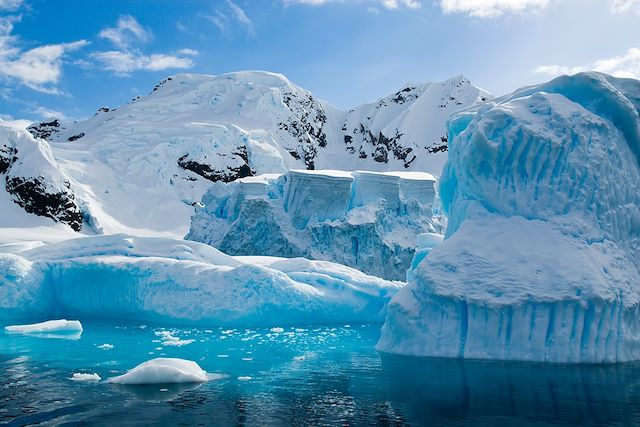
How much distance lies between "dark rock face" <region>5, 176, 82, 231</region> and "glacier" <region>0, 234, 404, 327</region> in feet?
68.6

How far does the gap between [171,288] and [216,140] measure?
38.9m

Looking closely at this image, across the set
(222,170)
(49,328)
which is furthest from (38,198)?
(49,328)

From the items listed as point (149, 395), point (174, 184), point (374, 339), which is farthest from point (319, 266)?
point (174, 184)

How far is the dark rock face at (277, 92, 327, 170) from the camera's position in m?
63.0

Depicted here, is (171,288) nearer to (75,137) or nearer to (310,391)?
(310,391)

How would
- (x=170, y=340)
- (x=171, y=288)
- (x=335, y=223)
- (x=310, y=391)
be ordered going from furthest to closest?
(x=335, y=223)
(x=171, y=288)
(x=170, y=340)
(x=310, y=391)

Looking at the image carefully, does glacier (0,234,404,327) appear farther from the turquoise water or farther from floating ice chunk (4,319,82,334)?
the turquoise water

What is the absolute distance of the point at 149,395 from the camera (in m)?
7.15

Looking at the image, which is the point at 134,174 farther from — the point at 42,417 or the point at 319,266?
the point at 42,417

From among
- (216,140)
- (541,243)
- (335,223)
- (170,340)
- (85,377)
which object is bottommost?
(170,340)

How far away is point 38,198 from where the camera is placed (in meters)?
36.5

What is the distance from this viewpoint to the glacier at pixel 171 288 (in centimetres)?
1457

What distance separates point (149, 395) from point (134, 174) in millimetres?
42367

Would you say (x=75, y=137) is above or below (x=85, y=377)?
above
